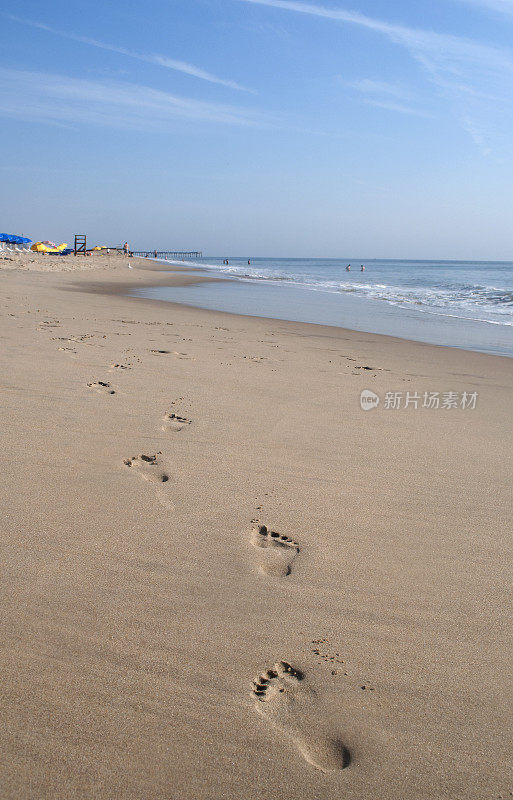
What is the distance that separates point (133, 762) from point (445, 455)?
3012mm

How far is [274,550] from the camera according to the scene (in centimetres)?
252

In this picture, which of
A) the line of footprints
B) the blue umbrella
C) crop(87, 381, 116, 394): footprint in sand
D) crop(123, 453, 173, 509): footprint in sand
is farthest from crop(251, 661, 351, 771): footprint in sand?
the blue umbrella

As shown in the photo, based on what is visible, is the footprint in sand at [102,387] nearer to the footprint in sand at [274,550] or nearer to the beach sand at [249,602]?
the beach sand at [249,602]

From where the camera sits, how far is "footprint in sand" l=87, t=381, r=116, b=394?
4.77 meters

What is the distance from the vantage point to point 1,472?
302cm

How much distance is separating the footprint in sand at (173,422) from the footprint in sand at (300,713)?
2.35m

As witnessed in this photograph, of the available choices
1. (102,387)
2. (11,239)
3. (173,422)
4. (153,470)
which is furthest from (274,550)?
(11,239)

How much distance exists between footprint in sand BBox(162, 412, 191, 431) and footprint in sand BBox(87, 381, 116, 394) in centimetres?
80

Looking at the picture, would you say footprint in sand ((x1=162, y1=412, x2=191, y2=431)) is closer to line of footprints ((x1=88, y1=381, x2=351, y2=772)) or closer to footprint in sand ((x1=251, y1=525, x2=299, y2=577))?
footprint in sand ((x1=251, y1=525, x2=299, y2=577))

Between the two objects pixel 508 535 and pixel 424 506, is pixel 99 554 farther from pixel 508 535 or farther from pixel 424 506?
pixel 508 535

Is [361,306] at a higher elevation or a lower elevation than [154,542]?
higher

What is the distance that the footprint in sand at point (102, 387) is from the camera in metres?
4.77

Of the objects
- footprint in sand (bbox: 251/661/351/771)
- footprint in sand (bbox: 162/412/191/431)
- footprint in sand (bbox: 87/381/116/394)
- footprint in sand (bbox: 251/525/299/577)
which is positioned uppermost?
footprint in sand (bbox: 87/381/116/394)

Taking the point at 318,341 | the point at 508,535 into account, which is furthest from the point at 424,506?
the point at 318,341
